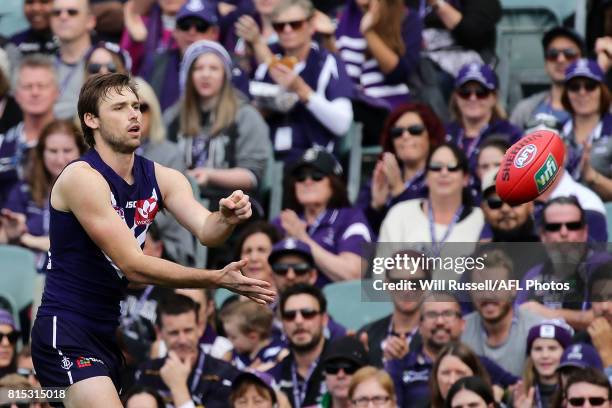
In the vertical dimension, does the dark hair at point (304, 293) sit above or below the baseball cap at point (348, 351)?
above

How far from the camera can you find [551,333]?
10.3 m

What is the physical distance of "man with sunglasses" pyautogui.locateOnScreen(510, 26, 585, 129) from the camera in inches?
488

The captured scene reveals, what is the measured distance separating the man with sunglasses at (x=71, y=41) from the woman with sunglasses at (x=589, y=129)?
3920 mm

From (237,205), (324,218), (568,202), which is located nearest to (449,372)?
(568,202)

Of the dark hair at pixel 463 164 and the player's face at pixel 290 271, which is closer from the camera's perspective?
the player's face at pixel 290 271

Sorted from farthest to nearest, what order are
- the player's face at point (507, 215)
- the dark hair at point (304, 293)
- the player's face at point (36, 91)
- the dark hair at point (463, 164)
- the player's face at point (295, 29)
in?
1. the player's face at point (36, 91)
2. the player's face at point (295, 29)
3. the dark hair at point (463, 164)
4. the player's face at point (507, 215)
5. the dark hair at point (304, 293)

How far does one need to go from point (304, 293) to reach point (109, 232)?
3025 millimetres

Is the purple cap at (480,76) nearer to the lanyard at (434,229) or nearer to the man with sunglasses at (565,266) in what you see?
the lanyard at (434,229)

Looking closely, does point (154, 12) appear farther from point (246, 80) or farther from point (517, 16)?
point (517, 16)

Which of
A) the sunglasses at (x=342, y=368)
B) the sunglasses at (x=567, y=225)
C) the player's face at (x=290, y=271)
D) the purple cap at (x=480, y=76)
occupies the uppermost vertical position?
the purple cap at (x=480, y=76)

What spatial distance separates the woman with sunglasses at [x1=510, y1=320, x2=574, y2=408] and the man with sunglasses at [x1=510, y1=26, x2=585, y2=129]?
2391 mm

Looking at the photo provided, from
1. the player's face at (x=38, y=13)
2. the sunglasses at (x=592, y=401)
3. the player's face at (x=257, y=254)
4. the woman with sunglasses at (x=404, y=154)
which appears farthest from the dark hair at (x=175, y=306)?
the player's face at (x=38, y=13)

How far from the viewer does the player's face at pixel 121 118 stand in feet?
26.9

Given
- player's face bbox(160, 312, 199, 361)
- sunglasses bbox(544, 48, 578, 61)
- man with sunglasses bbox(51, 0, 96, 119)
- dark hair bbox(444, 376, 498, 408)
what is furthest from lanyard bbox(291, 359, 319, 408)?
man with sunglasses bbox(51, 0, 96, 119)
